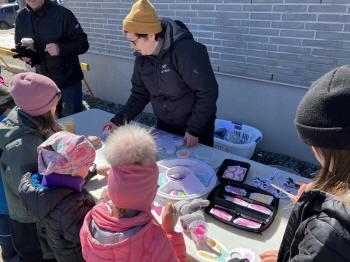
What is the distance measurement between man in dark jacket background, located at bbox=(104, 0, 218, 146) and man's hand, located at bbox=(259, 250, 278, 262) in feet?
3.31

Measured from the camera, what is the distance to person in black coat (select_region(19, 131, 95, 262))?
145cm

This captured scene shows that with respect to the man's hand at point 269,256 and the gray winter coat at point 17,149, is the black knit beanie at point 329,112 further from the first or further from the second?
the gray winter coat at point 17,149

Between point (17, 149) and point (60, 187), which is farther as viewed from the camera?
point (17, 149)

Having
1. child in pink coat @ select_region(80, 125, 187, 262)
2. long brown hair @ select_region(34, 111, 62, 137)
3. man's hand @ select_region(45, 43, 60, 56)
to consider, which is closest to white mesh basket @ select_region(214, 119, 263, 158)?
man's hand @ select_region(45, 43, 60, 56)

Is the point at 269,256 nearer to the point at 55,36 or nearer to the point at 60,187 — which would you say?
the point at 60,187

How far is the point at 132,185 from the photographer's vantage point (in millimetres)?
1153

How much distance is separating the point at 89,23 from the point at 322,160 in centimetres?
522

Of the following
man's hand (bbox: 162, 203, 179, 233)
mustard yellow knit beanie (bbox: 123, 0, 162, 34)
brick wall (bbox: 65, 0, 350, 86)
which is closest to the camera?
man's hand (bbox: 162, 203, 179, 233)

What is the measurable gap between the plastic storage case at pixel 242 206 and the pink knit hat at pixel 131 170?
45cm

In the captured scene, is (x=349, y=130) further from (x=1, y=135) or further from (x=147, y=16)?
(x=1, y=135)

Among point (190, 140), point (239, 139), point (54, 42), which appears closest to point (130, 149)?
point (190, 140)

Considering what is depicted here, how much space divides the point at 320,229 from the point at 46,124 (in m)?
1.42

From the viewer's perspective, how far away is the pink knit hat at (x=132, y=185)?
3.79 feet

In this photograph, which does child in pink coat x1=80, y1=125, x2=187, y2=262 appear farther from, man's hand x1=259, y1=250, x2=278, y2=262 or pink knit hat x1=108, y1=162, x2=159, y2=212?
man's hand x1=259, y1=250, x2=278, y2=262
